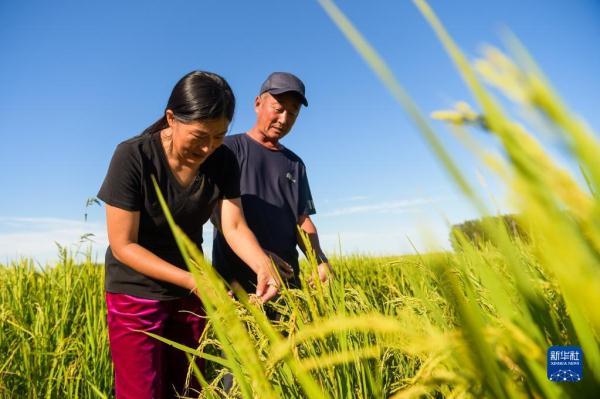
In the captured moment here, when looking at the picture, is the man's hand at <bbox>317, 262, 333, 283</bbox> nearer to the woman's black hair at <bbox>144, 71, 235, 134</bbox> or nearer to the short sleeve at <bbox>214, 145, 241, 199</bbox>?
the short sleeve at <bbox>214, 145, 241, 199</bbox>

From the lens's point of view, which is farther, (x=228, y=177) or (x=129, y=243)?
(x=228, y=177)

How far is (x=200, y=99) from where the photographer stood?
1.98 meters

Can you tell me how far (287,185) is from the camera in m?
2.95

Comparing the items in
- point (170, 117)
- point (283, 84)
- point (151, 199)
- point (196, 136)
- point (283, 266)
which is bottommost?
point (283, 266)

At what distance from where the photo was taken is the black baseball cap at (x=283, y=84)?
2.88 m

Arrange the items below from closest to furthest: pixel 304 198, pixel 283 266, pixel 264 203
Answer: pixel 283 266 → pixel 264 203 → pixel 304 198

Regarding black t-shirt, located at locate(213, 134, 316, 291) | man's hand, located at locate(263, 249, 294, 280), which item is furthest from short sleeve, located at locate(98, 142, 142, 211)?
black t-shirt, located at locate(213, 134, 316, 291)

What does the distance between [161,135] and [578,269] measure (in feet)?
7.10

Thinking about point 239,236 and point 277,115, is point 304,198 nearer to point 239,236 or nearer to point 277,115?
point 277,115

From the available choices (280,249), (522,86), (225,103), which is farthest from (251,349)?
(280,249)

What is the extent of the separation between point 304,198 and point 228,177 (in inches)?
32.7

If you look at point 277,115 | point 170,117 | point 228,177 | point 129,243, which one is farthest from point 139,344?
point 277,115

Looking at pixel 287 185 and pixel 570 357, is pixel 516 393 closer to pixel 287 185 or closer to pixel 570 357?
pixel 570 357

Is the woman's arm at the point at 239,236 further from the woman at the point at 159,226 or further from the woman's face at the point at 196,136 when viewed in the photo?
the woman's face at the point at 196,136
